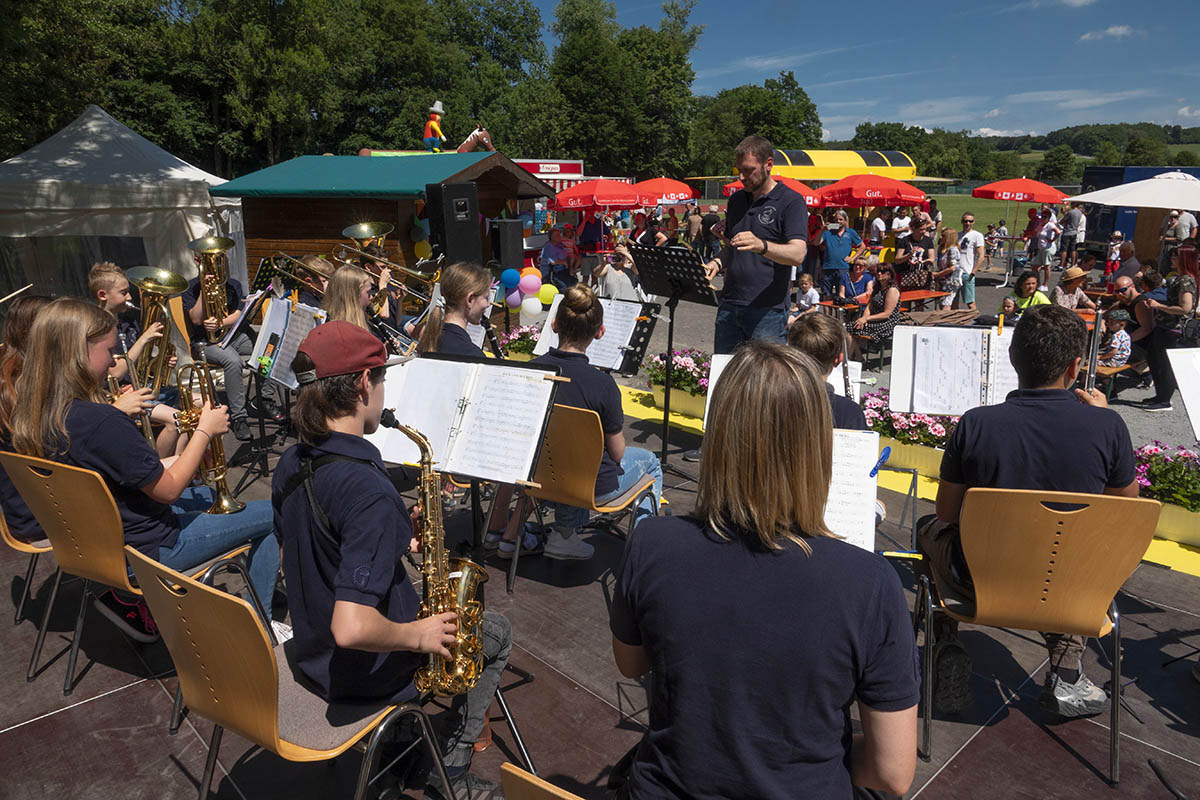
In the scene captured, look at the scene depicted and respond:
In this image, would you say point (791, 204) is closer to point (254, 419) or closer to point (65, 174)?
point (254, 419)

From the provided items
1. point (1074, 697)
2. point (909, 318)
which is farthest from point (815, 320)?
point (909, 318)

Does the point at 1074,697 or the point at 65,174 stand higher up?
the point at 65,174

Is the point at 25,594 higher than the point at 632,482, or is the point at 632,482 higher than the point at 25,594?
the point at 632,482

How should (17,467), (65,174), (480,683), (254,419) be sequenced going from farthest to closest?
(65,174) < (254,419) < (17,467) < (480,683)

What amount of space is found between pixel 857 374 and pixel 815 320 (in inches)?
39.0

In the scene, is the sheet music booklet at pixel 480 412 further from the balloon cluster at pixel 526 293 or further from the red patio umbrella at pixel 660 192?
the red patio umbrella at pixel 660 192

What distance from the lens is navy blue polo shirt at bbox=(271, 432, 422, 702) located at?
2.02m

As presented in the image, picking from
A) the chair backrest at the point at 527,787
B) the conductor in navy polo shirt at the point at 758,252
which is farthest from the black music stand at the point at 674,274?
the chair backrest at the point at 527,787

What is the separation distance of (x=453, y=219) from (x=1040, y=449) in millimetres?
6172

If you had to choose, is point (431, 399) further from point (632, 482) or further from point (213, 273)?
point (213, 273)

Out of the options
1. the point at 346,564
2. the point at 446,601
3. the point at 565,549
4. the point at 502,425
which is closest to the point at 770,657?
the point at 346,564

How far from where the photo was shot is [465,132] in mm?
43219

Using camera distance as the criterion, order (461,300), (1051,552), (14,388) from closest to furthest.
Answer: (1051,552) → (14,388) → (461,300)

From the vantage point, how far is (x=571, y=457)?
383 cm
